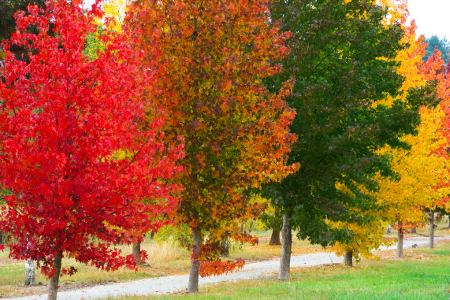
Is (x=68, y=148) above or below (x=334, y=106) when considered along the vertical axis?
below

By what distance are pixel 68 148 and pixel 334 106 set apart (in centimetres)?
1058

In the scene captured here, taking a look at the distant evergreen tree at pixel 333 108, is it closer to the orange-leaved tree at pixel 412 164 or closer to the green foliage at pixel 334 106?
the green foliage at pixel 334 106

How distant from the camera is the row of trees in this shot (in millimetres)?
10898

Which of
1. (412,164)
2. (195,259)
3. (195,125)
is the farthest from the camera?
(412,164)

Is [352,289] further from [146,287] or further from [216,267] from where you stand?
[146,287]

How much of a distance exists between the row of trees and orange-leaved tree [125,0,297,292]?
0.04 metres

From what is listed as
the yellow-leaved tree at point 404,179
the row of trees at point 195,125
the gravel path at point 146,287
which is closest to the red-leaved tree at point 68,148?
the row of trees at point 195,125

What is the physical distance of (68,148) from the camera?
10.9 meters

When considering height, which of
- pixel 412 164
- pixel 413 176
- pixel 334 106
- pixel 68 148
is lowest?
pixel 68 148

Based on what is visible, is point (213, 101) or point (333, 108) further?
point (333, 108)

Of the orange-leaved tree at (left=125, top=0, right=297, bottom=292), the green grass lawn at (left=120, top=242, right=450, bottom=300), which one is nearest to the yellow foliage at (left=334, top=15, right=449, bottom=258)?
the green grass lawn at (left=120, top=242, right=450, bottom=300)

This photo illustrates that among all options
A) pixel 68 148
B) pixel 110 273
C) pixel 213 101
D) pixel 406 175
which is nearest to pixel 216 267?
pixel 213 101

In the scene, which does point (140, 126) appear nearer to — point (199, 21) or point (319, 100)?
point (199, 21)

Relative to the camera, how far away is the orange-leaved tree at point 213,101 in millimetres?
14680
